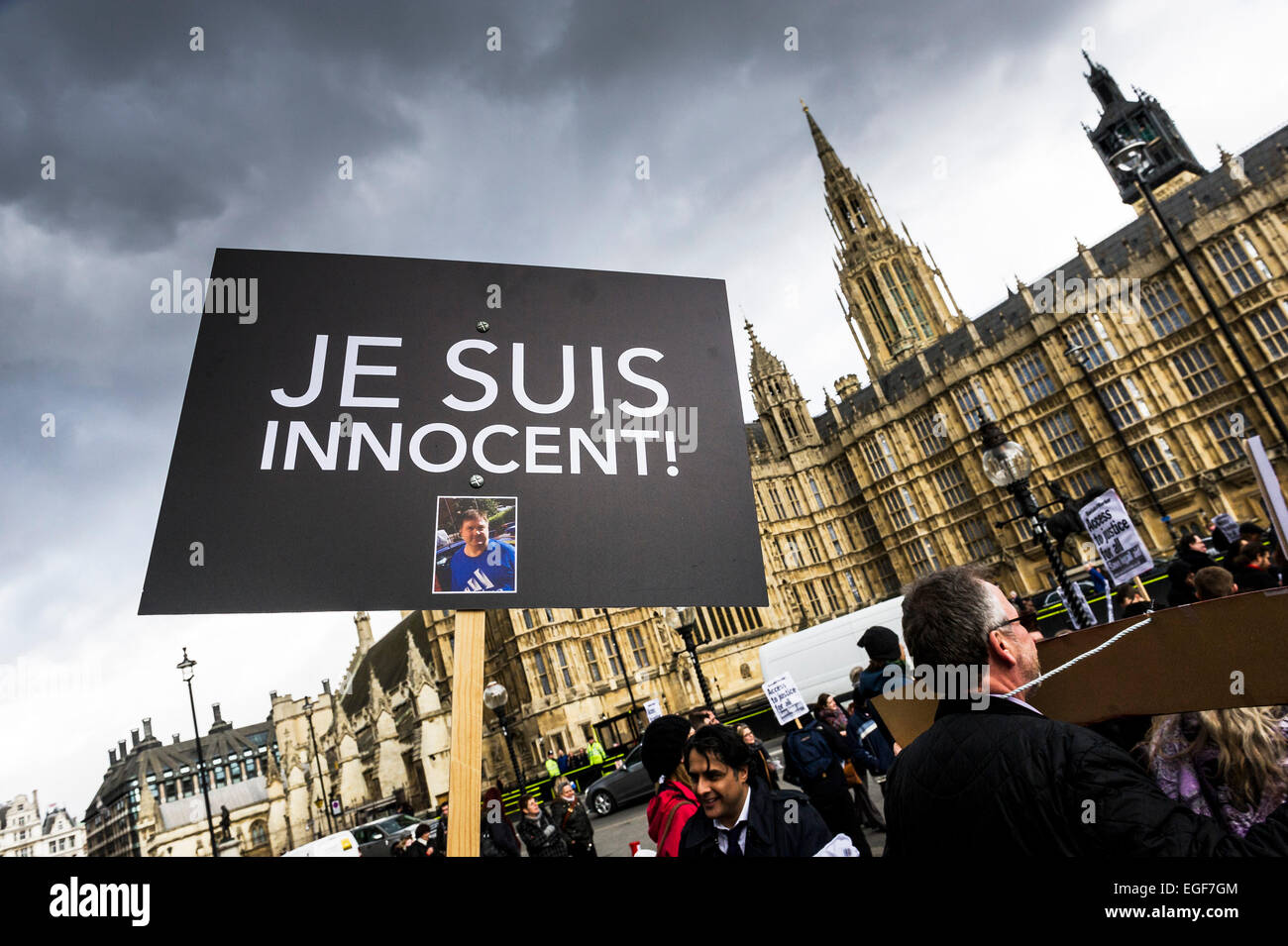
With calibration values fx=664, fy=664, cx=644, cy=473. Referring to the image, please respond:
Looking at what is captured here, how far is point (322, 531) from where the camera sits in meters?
2.19

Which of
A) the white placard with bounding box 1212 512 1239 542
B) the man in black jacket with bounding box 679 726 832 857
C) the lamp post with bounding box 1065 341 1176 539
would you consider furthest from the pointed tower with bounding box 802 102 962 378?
the man in black jacket with bounding box 679 726 832 857

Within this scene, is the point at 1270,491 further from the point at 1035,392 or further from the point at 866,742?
the point at 1035,392

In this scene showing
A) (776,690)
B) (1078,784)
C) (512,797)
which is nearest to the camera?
(1078,784)

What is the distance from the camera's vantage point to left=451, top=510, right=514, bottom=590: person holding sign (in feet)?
7.29

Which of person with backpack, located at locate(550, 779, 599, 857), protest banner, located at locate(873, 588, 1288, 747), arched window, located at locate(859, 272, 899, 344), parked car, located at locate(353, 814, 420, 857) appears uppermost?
arched window, located at locate(859, 272, 899, 344)

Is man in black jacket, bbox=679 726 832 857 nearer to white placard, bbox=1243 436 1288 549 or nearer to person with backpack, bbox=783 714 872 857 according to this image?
white placard, bbox=1243 436 1288 549

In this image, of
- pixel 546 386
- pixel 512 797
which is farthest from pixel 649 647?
pixel 546 386

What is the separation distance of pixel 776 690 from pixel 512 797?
1708 centimetres

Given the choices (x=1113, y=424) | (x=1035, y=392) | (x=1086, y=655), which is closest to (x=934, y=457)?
(x=1035, y=392)

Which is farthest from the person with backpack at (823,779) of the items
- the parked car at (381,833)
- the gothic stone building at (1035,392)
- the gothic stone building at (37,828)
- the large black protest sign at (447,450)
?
the gothic stone building at (37,828)

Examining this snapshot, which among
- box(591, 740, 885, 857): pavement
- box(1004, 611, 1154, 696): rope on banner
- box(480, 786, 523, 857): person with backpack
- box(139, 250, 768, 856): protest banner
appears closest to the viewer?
box(1004, 611, 1154, 696): rope on banner

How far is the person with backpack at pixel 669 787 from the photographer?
132 inches

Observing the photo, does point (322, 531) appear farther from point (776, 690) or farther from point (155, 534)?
point (776, 690)

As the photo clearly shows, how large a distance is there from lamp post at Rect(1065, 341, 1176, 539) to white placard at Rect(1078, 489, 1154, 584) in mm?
29002
